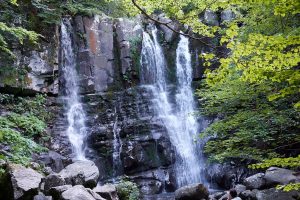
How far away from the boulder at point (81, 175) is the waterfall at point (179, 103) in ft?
18.0

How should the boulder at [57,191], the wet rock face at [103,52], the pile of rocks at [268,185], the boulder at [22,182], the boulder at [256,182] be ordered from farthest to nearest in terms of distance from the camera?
the wet rock face at [103,52], the boulder at [256,182], the pile of rocks at [268,185], the boulder at [57,191], the boulder at [22,182]

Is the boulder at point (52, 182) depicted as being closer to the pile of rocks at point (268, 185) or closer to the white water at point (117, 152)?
the pile of rocks at point (268, 185)

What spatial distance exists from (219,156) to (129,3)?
5.28m

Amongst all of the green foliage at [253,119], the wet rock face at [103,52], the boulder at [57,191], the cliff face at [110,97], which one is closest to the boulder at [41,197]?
the boulder at [57,191]

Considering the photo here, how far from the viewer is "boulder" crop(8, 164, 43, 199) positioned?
627 centimetres

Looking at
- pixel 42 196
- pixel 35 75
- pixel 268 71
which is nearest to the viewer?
pixel 268 71

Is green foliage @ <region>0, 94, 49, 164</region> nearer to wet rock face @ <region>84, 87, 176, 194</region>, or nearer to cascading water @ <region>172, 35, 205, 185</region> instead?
wet rock face @ <region>84, 87, 176, 194</region>

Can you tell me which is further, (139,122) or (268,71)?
(139,122)

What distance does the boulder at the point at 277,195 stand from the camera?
7747mm

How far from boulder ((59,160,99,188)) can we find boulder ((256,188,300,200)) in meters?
4.71

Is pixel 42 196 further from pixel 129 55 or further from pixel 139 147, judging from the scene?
pixel 129 55

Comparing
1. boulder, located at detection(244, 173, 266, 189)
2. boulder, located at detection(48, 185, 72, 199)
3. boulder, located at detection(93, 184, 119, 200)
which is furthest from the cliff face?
boulder, located at detection(48, 185, 72, 199)

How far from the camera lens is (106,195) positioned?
848 cm

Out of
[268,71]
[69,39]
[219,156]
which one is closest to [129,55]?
[69,39]
